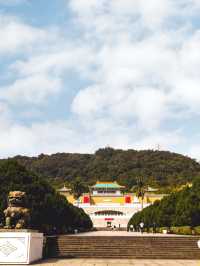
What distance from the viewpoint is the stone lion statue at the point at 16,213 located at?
49.5 feet

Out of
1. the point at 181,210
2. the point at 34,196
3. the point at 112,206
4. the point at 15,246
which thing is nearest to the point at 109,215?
the point at 112,206

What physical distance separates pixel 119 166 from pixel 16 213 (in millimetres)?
107325

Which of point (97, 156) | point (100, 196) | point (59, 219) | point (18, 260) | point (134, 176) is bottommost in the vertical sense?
point (18, 260)

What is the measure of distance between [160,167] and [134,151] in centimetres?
2206

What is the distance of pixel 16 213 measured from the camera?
595 inches

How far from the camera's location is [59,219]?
2917cm

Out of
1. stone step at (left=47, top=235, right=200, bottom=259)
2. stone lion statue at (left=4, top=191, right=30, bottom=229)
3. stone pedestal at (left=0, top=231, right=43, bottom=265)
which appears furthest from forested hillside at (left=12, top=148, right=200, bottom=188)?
stone pedestal at (left=0, top=231, right=43, bottom=265)

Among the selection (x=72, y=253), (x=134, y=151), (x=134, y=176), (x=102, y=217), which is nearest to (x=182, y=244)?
(x=72, y=253)

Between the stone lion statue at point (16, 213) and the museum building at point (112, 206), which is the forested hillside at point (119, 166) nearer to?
the museum building at point (112, 206)

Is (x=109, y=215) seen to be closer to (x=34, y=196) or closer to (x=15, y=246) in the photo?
(x=34, y=196)

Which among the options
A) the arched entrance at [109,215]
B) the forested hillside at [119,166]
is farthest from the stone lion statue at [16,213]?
the forested hillside at [119,166]

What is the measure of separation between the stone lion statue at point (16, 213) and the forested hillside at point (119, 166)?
84644mm

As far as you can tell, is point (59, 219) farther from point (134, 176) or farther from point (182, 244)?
point (134, 176)

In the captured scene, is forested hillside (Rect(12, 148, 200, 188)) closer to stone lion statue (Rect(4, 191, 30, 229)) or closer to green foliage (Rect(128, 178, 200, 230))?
green foliage (Rect(128, 178, 200, 230))
